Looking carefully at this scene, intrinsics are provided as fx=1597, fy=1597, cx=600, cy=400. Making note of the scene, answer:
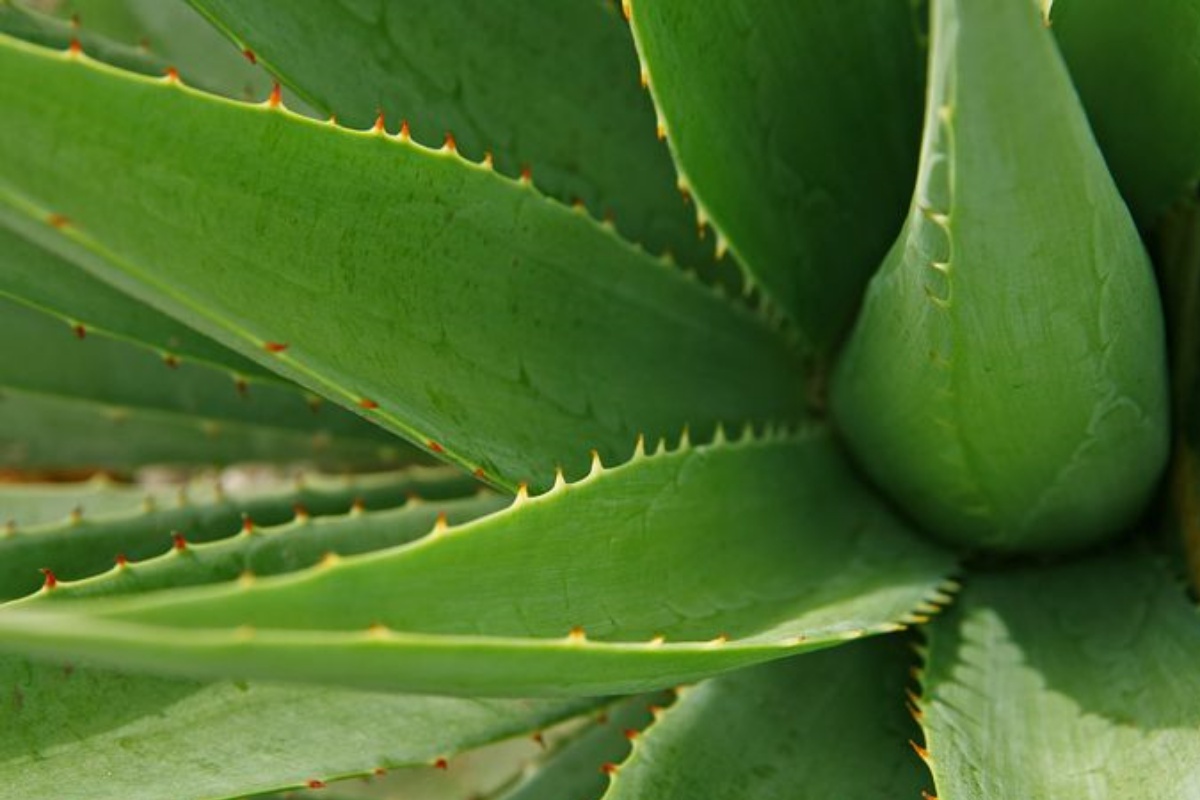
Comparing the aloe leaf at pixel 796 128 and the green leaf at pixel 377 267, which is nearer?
the green leaf at pixel 377 267

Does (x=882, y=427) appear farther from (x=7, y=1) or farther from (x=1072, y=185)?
(x=7, y=1)

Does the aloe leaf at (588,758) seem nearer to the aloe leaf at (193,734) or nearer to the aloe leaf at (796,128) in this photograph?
the aloe leaf at (193,734)

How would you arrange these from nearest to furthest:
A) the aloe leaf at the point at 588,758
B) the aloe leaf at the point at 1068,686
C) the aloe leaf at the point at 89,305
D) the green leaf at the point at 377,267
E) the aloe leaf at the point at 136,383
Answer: the green leaf at the point at 377,267
the aloe leaf at the point at 1068,686
the aloe leaf at the point at 89,305
the aloe leaf at the point at 588,758
the aloe leaf at the point at 136,383

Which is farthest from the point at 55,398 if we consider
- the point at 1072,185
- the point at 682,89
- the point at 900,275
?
the point at 1072,185

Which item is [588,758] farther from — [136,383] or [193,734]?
[136,383]

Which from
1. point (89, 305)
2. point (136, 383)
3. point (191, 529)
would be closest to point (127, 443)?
point (136, 383)

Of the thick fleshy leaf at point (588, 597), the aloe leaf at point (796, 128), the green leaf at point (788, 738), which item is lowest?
the green leaf at point (788, 738)

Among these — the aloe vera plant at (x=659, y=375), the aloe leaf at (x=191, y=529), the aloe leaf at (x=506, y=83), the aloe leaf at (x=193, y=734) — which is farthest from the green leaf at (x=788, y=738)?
the aloe leaf at (x=506, y=83)
